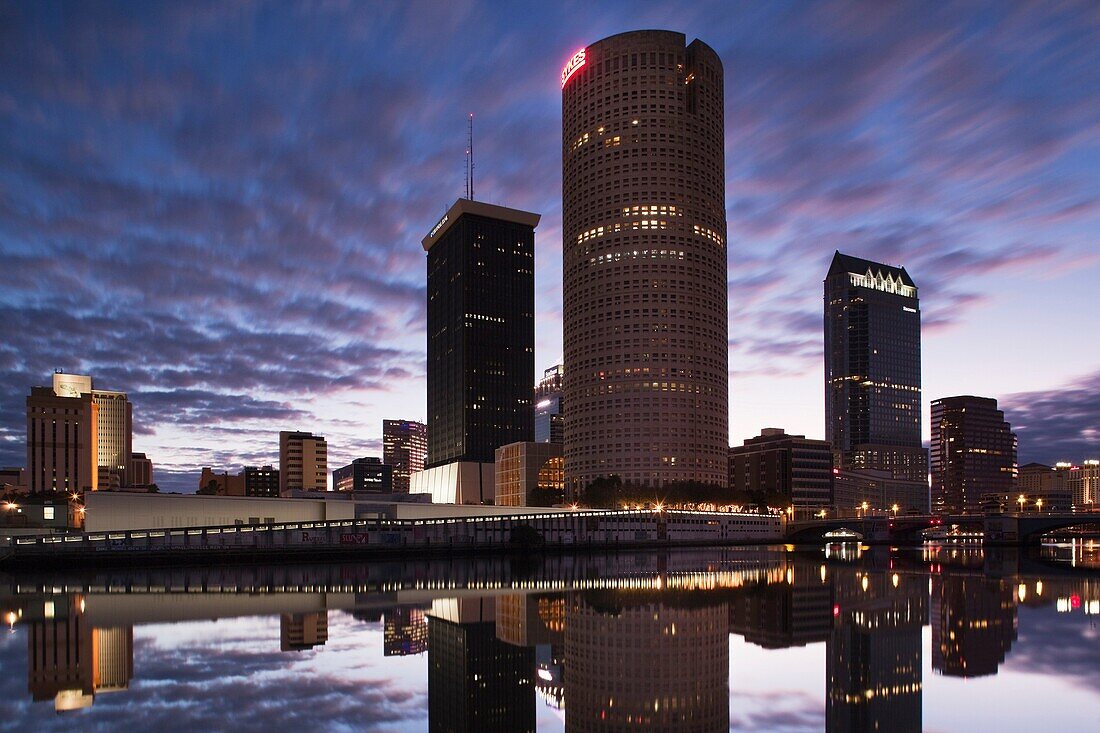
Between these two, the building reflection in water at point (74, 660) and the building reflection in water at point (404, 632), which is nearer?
the building reflection in water at point (74, 660)

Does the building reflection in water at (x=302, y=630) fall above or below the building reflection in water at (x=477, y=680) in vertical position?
below

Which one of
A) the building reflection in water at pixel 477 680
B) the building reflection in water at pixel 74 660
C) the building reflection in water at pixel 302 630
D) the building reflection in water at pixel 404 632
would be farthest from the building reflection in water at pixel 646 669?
the building reflection in water at pixel 74 660

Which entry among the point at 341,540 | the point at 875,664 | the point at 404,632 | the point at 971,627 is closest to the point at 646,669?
the point at 875,664

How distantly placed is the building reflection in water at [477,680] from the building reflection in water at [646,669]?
155 cm

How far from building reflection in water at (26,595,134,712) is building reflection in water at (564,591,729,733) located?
51.5ft

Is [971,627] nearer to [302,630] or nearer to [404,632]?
[404,632]

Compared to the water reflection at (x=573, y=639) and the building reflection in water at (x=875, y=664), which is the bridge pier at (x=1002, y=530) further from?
the building reflection in water at (x=875, y=664)

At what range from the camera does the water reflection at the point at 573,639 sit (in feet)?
84.1

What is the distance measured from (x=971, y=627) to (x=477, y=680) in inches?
1097

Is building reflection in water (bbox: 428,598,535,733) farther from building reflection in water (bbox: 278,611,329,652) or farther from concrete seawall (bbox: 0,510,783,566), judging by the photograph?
concrete seawall (bbox: 0,510,783,566)

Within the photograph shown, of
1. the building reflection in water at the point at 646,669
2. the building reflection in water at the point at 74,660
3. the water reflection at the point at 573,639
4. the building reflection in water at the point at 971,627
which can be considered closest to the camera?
the building reflection in water at the point at 646,669

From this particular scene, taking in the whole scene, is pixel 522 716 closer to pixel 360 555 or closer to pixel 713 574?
pixel 713 574

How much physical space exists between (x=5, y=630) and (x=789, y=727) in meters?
39.4

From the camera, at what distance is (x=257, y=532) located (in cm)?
12331
